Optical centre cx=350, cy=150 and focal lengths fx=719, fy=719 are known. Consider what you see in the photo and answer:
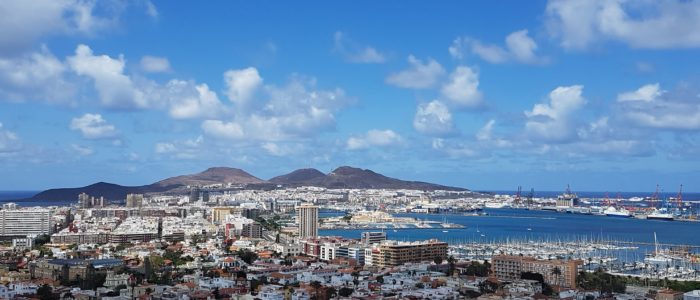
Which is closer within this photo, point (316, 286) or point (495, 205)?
point (316, 286)

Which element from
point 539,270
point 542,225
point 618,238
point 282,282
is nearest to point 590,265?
point 539,270

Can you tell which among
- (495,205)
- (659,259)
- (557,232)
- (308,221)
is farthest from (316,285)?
(495,205)

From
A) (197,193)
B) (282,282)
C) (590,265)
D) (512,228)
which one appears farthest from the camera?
(197,193)

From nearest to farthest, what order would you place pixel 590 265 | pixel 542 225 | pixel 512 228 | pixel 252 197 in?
pixel 590 265
pixel 512 228
pixel 542 225
pixel 252 197

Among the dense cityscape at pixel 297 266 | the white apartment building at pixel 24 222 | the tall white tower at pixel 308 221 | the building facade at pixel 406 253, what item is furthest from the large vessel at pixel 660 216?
the white apartment building at pixel 24 222

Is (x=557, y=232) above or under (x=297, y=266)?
under

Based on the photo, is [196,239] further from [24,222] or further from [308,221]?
[24,222]

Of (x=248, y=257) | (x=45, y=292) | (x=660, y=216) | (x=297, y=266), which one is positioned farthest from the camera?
(x=660, y=216)

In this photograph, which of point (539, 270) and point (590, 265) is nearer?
point (539, 270)

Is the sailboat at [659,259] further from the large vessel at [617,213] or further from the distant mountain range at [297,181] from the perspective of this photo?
the distant mountain range at [297,181]

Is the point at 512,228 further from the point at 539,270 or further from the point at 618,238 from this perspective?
the point at 539,270
